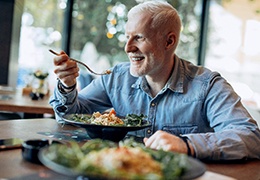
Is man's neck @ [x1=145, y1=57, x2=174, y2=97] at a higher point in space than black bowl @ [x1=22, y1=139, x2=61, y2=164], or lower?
higher

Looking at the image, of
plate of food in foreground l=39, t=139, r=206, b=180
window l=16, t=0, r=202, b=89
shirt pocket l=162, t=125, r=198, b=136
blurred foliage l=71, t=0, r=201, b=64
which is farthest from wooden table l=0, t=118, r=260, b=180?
blurred foliage l=71, t=0, r=201, b=64

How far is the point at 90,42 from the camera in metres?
5.04

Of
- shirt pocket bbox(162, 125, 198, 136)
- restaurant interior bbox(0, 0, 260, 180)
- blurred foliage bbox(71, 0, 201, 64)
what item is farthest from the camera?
blurred foliage bbox(71, 0, 201, 64)

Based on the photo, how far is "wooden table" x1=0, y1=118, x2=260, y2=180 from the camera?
1.01 m

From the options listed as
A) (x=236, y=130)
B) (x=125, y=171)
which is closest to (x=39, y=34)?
(x=236, y=130)

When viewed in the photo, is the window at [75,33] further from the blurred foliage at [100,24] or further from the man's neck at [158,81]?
the man's neck at [158,81]

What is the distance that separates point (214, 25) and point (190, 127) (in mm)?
4587

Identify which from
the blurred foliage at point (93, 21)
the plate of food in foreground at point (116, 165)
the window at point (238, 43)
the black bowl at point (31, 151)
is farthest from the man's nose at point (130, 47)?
the window at point (238, 43)

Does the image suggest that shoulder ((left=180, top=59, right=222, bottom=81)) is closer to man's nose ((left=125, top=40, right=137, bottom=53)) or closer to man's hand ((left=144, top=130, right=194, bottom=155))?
man's nose ((left=125, top=40, right=137, bottom=53))

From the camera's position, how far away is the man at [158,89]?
1655 mm

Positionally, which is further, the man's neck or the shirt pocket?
the man's neck

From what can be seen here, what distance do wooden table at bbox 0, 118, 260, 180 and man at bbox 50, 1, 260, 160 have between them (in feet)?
0.46

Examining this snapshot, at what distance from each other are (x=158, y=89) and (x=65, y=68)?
0.48 meters

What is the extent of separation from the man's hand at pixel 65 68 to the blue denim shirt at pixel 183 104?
0.36 ft
